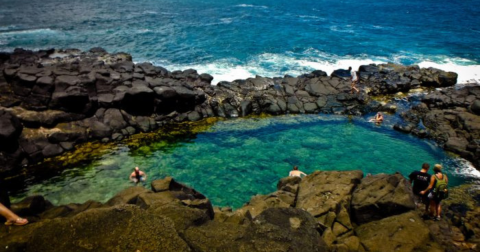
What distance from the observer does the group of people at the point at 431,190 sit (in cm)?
1514

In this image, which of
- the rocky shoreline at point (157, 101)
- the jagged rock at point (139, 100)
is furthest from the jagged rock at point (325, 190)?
the jagged rock at point (139, 100)

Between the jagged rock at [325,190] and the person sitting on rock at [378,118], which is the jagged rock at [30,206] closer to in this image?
the jagged rock at [325,190]

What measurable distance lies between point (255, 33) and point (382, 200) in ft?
193

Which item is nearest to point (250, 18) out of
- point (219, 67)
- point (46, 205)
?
point (219, 67)

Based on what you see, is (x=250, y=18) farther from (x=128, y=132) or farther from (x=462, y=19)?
(x=128, y=132)

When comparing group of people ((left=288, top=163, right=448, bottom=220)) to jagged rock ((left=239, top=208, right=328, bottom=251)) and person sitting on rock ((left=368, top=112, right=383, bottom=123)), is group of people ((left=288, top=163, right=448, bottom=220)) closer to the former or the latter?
jagged rock ((left=239, top=208, right=328, bottom=251))

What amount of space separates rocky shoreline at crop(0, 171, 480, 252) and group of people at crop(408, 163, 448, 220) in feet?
2.86

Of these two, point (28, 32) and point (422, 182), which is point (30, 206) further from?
point (28, 32)

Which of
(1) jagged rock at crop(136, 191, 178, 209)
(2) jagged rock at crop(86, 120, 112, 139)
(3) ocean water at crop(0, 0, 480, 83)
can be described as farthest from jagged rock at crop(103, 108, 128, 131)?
(3) ocean water at crop(0, 0, 480, 83)

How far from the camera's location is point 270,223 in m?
12.0

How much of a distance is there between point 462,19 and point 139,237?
10119 cm

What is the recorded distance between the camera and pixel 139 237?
31.2 ft

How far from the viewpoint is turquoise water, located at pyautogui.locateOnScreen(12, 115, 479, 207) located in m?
22.0

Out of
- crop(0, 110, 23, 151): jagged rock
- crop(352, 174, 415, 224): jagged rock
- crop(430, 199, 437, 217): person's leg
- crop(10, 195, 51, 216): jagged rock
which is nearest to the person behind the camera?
crop(10, 195, 51, 216): jagged rock
